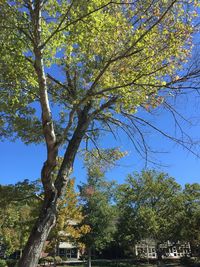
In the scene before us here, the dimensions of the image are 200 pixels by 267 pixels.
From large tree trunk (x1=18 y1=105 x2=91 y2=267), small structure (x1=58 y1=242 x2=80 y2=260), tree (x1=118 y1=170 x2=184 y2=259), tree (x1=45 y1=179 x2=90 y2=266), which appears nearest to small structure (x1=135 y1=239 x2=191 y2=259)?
tree (x1=118 y1=170 x2=184 y2=259)

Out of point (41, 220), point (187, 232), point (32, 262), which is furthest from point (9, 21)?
point (187, 232)

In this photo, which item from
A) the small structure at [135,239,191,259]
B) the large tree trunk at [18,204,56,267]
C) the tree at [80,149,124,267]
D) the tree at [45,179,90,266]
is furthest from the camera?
the small structure at [135,239,191,259]

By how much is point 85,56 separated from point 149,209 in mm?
34350

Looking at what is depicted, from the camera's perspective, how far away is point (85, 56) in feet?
33.0

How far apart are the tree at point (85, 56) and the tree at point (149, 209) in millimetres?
32477

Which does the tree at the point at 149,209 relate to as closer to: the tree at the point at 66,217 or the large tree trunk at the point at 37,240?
the tree at the point at 66,217

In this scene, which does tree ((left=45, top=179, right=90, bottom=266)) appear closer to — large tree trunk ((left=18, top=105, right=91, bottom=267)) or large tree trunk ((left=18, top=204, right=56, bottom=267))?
large tree trunk ((left=18, top=105, right=91, bottom=267))

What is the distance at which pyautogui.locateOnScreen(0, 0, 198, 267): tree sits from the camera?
319 inches

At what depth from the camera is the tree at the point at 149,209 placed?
41.4 m

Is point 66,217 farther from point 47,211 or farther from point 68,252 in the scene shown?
point 68,252

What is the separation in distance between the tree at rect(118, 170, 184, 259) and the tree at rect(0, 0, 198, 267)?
32477 millimetres

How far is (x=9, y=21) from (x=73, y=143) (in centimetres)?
345

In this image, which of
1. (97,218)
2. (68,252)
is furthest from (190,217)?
(68,252)

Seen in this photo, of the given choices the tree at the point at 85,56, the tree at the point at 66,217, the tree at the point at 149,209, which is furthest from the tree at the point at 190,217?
the tree at the point at 85,56
